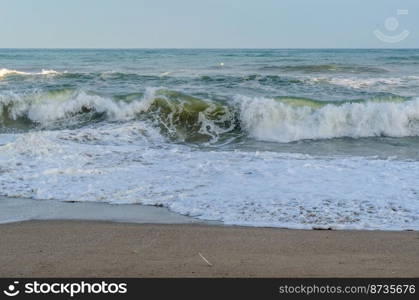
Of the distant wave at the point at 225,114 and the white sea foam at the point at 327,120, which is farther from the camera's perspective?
the distant wave at the point at 225,114

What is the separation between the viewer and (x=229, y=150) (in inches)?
385

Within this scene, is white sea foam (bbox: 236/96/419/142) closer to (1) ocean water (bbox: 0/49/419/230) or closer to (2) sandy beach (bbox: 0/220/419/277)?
(1) ocean water (bbox: 0/49/419/230)

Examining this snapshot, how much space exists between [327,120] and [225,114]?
2572mm

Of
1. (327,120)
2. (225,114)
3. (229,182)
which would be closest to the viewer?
(229,182)

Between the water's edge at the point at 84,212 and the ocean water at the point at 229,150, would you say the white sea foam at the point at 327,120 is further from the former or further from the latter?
the water's edge at the point at 84,212

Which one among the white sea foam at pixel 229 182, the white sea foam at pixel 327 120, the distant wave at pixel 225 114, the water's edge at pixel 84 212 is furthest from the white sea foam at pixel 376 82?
the water's edge at pixel 84 212

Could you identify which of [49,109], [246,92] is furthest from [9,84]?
[246,92]

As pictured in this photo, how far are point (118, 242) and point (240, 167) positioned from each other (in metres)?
3.45

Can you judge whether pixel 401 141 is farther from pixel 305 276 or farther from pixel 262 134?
pixel 305 276

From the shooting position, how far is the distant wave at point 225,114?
12.1 m

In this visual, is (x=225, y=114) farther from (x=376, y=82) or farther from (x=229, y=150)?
(x=376, y=82)

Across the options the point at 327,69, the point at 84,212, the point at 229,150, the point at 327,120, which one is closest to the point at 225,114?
the point at 327,120

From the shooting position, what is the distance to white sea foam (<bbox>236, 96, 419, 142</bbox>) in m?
11.9

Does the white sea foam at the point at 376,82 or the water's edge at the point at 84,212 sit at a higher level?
the white sea foam at the point at 376,82
